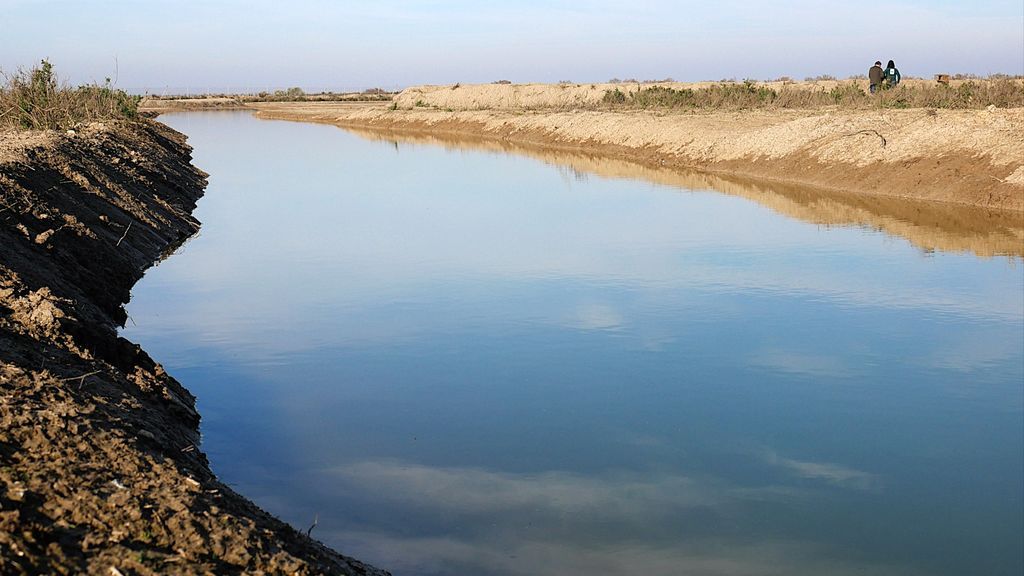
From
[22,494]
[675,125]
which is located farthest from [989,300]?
[675,125]

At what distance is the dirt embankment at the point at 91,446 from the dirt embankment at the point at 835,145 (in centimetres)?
1701

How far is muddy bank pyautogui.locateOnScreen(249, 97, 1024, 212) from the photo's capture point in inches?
860

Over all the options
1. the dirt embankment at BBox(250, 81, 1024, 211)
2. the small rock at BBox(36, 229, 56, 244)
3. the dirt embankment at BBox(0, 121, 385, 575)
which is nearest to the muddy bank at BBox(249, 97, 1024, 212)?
the dirt embankment at BBox(250, 81, 1024, 211)

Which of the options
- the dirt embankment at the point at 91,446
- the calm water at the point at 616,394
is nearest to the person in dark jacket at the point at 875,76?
the calm water at the point at 616,394

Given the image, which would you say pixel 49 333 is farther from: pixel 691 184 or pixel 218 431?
pixel 691 184

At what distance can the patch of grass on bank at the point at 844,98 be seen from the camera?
108 feet

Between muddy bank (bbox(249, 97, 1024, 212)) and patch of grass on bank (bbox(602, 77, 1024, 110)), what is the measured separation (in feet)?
7.77

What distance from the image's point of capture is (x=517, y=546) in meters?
6.37

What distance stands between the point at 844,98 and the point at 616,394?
31691 mm

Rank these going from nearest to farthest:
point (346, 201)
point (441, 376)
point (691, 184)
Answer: point (441, 376), point (346, 201), point (691, 184)

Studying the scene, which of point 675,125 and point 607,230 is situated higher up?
point 675,125

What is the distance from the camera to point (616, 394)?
916 cm

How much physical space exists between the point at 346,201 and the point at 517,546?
18.4 m

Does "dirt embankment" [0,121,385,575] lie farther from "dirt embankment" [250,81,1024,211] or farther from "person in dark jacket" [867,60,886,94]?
"person in dark jacket" [867,60,886,94]
